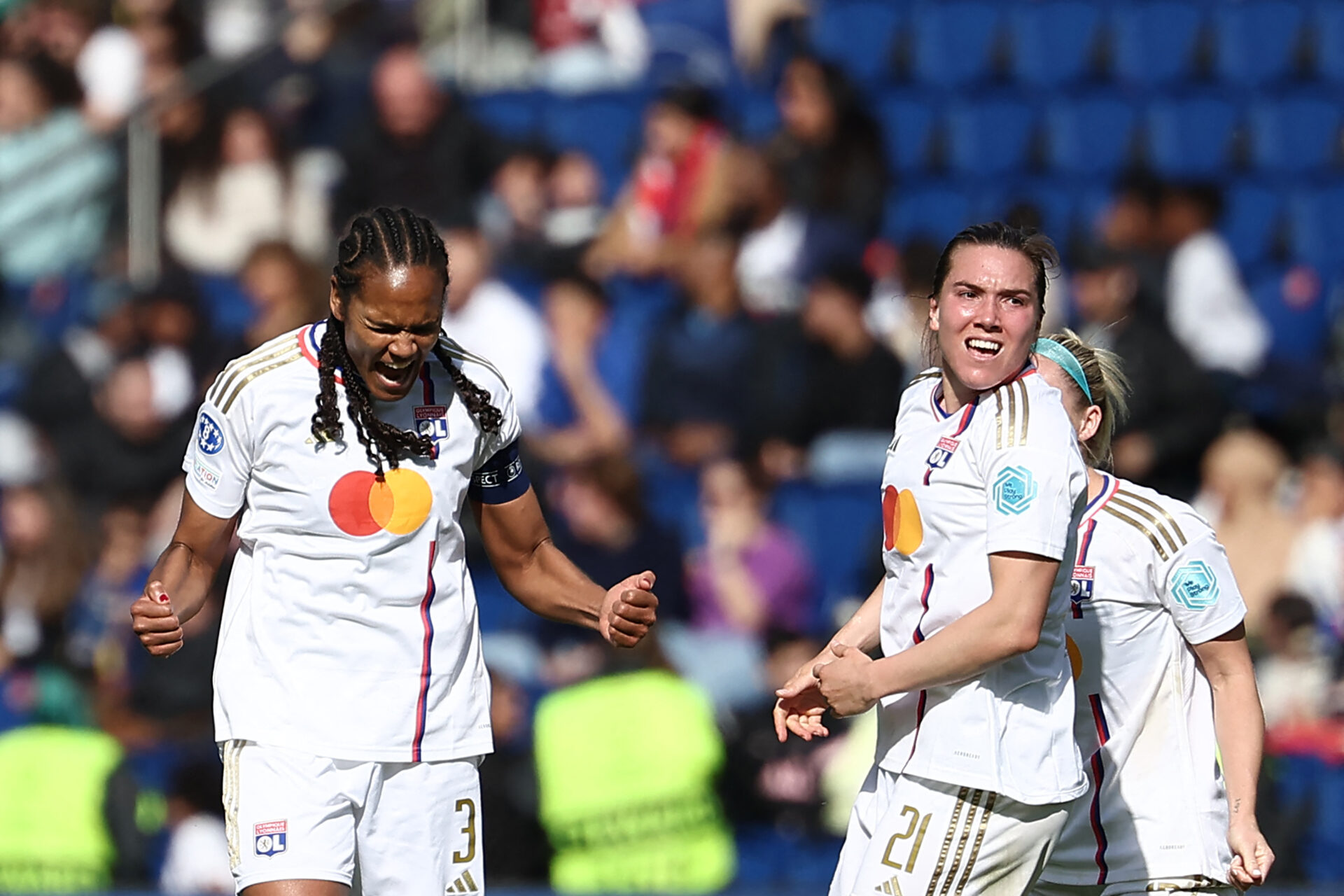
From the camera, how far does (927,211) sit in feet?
33.2

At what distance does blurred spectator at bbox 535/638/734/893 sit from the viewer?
718 centimetres

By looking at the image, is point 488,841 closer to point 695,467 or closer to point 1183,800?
point 695,467

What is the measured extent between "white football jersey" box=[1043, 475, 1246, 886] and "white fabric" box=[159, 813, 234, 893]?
14.0ft

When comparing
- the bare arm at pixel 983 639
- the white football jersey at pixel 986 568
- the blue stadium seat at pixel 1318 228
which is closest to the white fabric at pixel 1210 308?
the blue stadium seat at pixel 1318 228

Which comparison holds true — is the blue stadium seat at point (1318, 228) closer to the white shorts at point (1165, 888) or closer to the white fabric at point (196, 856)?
the white fabric at point (196, 856)

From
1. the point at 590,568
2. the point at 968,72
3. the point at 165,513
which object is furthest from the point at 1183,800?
the point at 968,72

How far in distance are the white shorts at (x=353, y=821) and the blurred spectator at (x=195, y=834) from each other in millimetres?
3520

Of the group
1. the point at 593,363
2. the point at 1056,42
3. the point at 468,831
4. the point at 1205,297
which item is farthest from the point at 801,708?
the point at 1056,42

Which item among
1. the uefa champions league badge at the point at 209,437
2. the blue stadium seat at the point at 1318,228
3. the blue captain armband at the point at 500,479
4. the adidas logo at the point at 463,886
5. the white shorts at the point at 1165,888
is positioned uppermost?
the blue stadium seat at the point at 1318,228

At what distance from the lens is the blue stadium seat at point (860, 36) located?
35.6ft

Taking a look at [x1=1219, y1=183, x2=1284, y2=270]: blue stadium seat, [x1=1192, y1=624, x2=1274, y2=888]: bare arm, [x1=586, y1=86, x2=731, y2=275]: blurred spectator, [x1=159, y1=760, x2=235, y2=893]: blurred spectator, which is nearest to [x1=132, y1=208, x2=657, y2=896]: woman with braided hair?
[x1=1192, y1=624, x2=1274, y2=888]: bare arm

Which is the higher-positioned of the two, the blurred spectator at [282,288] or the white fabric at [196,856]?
the blurred spectator at [282,288]

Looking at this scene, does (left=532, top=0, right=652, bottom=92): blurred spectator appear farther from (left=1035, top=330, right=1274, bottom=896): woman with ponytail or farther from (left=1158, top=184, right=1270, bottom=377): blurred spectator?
(left=1035, top=330, right=1274, bottom=896): woman with ponytail

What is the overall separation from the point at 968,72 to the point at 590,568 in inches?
177
